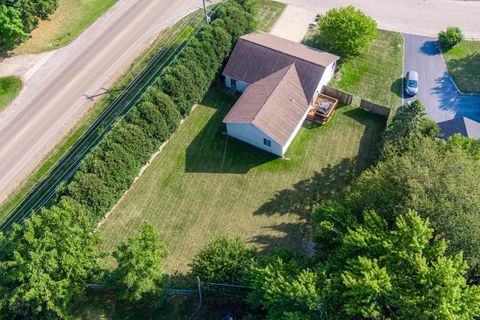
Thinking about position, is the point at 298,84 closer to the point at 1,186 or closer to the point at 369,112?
the point at 369,112

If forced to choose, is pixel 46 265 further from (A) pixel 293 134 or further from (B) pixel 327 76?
(B) pixel 327 76

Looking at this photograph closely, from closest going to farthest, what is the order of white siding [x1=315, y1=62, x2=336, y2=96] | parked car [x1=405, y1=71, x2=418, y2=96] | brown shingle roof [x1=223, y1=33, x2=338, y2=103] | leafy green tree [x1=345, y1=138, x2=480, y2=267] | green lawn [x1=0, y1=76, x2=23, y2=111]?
leafy green tree [x1=345, y1=138, x2=480, y2=267]
brown shingle roof [x1=223, y1=33, x2=338, y2=103]
white siding [x1=315, y1=62, x2=336, y2=96]
parked car [x1=405, y1=71, x2=418, y2=96]
green lawn [x1=0, y1=76, x2=23, y2=111]

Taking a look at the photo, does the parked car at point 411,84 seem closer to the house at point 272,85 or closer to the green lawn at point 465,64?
the green lawn at point 465,64

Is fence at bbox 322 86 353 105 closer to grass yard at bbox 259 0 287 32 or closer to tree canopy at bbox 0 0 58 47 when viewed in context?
grass yard at bbox 259 0 287 32

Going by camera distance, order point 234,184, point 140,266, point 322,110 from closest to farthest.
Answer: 1. point 140,266
2. point 234,184
3. point 322,110

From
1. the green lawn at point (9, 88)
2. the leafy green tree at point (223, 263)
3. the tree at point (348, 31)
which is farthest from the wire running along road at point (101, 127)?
the tree at point (348, 31)

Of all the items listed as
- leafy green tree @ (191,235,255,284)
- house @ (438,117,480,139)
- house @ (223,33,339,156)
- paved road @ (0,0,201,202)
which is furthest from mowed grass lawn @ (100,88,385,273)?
paved road @ (0,0,201,202)

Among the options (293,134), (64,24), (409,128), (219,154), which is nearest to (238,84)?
(293,134)
